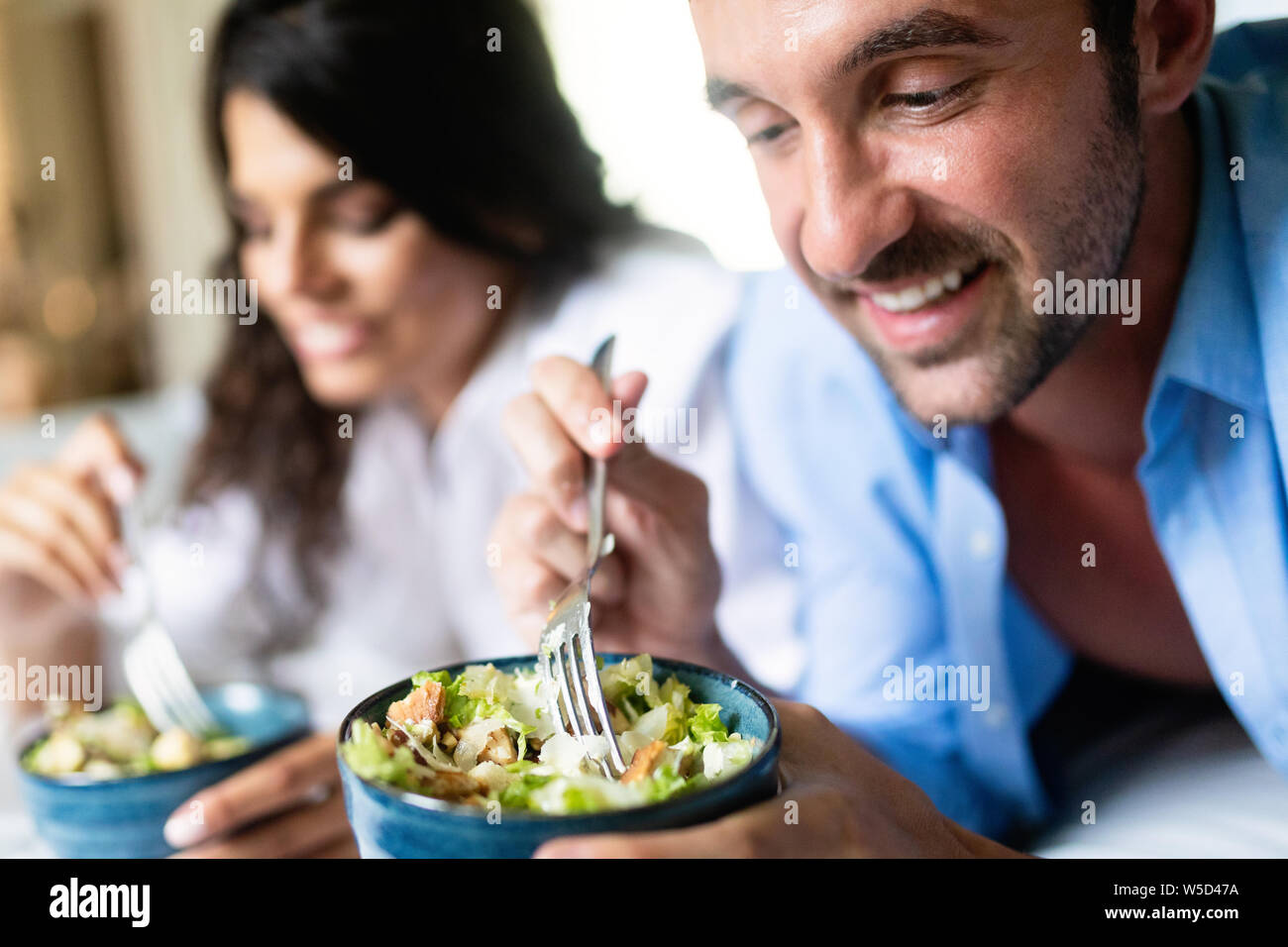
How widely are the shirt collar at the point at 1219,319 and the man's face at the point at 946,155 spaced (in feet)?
0.21

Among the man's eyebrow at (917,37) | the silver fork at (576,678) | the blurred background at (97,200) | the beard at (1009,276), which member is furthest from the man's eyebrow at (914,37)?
the blurred background at (97,200)

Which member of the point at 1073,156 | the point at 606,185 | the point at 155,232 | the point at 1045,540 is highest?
the point at 155,232

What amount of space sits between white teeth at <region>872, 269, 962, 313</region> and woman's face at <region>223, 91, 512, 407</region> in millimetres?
615

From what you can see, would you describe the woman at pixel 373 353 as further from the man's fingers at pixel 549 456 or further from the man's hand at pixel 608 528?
the man's fingers at pixel 549 456

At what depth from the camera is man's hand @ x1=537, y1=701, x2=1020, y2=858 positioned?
0.41 m

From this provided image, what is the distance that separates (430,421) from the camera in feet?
4.35

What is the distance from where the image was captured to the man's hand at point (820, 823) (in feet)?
1.33

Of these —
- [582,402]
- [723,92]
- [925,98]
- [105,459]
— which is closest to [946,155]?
[925,98]

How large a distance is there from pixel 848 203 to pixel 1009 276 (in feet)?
0.44

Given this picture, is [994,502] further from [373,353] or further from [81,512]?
[81,512]

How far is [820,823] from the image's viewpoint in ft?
1.55
